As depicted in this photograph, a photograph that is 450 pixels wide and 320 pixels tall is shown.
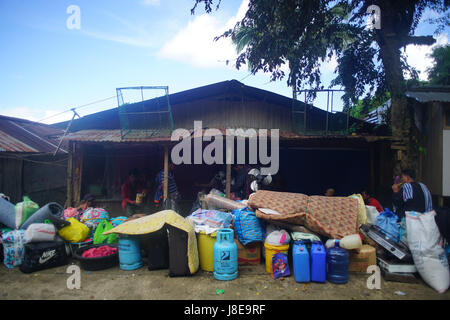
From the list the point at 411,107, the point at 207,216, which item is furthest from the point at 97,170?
the point at 411,107

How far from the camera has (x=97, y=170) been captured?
905cm

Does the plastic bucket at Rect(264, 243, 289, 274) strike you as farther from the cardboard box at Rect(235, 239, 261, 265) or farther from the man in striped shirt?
the man in striped shirt

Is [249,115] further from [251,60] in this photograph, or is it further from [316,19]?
[316,19]

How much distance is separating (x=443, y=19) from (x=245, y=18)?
6812 mm

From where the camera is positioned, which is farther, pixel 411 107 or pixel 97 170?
pixel 97 170

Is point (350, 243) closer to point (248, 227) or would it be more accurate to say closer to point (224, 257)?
point (248, 227)

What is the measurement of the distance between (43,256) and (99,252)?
99cm

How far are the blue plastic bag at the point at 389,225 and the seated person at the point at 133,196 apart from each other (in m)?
5.98

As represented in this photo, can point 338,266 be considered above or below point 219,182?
below

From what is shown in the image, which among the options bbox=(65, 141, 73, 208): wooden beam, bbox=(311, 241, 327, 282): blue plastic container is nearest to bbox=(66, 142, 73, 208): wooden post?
bbox=(65, 141, 73, 208): wooden beam

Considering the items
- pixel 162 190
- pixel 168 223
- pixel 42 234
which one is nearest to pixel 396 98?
pixel 168 223

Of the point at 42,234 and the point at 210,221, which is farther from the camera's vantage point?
the point at 210,221

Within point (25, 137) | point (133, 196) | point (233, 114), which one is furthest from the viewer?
point (25, 137)

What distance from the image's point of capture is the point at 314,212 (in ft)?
16.7
